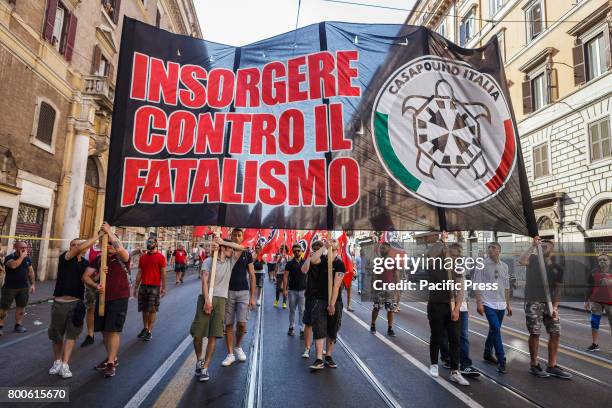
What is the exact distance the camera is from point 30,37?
1554cm

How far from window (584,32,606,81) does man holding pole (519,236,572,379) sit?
1536 cm

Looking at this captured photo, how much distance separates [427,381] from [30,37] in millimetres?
18329

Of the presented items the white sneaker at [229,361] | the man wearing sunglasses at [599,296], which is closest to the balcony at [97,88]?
the white sneaker at [229,361]

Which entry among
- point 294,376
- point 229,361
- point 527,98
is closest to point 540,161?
point 527,98

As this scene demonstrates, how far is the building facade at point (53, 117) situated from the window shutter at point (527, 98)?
22.4 meters

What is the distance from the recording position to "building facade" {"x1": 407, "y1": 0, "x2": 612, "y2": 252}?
664 inches

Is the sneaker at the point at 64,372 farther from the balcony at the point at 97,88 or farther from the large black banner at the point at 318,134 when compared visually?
the balcony at the point at 97,88

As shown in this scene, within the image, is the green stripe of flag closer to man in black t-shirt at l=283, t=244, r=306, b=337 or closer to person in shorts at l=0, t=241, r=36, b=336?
man in black t-shirt at l=283, t=244, r=306, b=337

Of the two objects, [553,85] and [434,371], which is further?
[553,85]

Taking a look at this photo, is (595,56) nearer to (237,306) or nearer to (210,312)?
(237,306)

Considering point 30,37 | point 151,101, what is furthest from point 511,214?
point 30,37

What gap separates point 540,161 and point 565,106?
3055 mm

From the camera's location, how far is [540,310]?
6.22 metres

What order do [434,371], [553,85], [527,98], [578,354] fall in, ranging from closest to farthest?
[434,371], [578,354], [553,85], [527,98]
